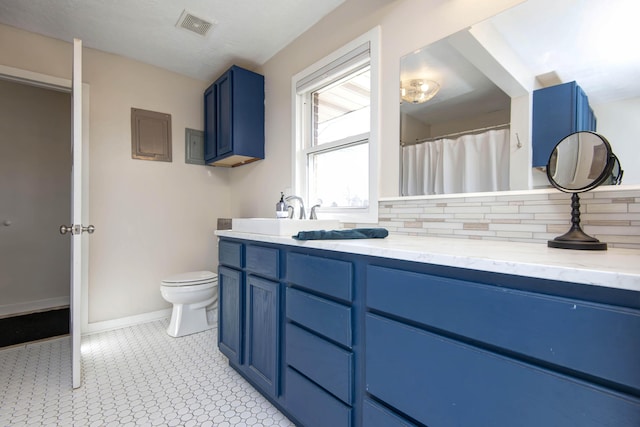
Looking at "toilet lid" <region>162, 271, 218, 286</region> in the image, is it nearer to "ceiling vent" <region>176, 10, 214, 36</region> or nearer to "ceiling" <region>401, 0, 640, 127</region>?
→ "ceiling vent" <region>176, 10, 214, 36</region>

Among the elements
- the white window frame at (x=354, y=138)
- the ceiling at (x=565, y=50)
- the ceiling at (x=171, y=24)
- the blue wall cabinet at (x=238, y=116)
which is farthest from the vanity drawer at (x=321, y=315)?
the ceiling at (x=171, y=24)

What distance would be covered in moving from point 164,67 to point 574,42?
301 cm

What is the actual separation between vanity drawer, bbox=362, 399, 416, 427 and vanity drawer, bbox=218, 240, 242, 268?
0.97 meters

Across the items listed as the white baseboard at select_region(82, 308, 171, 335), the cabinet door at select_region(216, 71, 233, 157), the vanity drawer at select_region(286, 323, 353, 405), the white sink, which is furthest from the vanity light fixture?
the white baseboard at select_region(82, 308, 171, 335)

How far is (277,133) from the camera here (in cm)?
249

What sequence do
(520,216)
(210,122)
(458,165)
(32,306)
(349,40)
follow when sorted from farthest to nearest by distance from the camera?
(32,306) < (210,122) < (349,40) < (458,165) < (520,216)

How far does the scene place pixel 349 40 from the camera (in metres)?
1.88

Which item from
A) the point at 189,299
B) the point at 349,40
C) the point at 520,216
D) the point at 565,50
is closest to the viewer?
the point at 565,50

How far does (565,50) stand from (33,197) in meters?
4.42

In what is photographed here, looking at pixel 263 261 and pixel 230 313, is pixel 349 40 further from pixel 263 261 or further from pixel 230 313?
pixel 230 313

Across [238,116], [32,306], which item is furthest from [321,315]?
[32,306]

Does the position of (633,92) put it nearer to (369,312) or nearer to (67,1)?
(369,312)

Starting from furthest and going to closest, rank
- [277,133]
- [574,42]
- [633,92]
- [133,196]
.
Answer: [133,196]
[277,133]
[574,42]
[633,92]

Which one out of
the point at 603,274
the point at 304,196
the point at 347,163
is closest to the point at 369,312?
the point at 603,274
